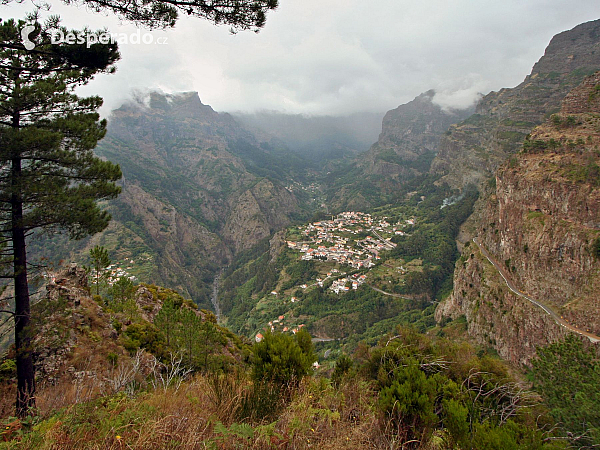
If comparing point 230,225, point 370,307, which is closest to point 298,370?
point 370,307

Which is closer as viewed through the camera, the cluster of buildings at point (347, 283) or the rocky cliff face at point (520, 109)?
the cluster of buildings at point (347, 283)

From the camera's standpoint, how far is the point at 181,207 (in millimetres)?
125062

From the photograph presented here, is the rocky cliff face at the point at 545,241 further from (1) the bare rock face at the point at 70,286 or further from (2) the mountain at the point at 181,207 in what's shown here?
(2) the mountain at the point at 181,207

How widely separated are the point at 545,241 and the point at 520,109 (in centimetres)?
7074

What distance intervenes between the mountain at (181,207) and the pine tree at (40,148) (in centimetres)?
5979

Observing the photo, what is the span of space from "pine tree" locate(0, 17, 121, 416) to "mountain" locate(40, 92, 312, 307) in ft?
196

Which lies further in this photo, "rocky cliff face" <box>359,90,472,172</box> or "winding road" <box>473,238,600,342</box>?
"rocky cliff face" <box>359,90,472,172</box>

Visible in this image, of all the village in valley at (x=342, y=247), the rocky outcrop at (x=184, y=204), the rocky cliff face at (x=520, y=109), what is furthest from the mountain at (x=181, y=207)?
the rocky cliff face at (x=520, y=109)

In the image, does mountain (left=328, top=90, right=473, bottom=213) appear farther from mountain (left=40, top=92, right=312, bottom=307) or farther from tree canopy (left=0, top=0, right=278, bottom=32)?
tree canopy (left=0, top=0, right=278, bottom=32)

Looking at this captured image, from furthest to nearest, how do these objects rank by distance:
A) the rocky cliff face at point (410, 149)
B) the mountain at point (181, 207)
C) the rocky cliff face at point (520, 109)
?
the rocky cliff face at point (410, 149) → the mountain at point (181, 207) → the rocky cliff face at point (520, 109)

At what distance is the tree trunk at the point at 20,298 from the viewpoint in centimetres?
591

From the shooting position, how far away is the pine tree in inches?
230

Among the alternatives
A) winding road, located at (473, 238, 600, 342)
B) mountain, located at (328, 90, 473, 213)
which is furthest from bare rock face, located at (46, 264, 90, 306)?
mountain, located at (328, 90, 473, 213)

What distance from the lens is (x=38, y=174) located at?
→ 248 inches
